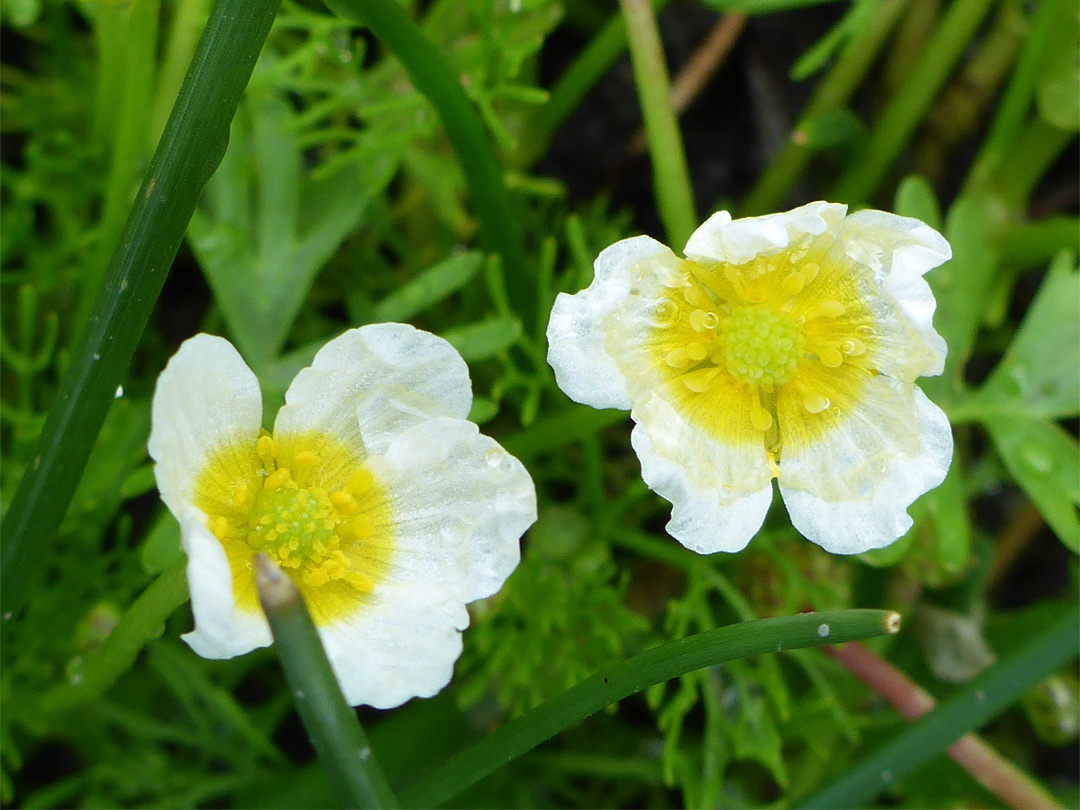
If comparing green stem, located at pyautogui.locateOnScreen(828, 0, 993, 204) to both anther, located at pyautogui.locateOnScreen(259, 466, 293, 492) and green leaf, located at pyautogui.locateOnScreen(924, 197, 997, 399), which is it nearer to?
green leaf, located at pyautogui.locateOnScreen(924, 197, 997, 399)

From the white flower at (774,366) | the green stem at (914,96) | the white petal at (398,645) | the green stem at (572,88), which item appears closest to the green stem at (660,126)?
the green stem at (572,88)

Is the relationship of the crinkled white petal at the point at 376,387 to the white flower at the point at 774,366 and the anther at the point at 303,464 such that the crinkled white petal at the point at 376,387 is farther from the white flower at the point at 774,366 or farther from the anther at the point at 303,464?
the white flower at the point at 774,366

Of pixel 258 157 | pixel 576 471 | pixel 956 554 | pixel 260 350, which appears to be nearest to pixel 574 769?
pixel 576 471

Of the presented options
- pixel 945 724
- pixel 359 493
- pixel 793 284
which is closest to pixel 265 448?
pixel 359 493

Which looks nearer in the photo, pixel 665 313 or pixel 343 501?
pixel 343 501

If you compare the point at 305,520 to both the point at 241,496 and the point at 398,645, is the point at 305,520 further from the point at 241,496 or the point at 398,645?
the point at 398,645

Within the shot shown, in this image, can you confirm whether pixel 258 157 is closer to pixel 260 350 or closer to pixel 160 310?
pixel 260 350

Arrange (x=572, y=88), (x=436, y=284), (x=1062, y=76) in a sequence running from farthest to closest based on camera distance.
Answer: (x=572, y=88), (x=1062, y=76), (x=436, y=284)

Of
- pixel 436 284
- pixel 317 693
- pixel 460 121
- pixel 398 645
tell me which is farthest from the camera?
pixel 436 284
